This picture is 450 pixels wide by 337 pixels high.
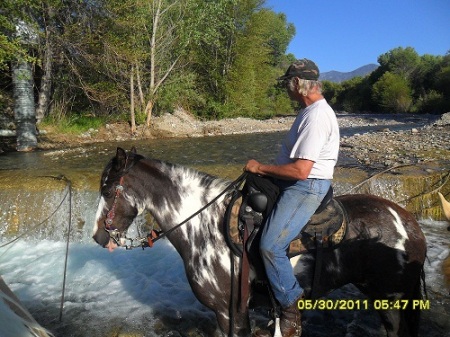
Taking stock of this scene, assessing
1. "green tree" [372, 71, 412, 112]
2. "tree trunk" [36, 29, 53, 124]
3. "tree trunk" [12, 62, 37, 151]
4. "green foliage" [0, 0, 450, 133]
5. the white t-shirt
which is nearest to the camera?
the white t-shirt

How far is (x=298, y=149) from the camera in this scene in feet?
9.56

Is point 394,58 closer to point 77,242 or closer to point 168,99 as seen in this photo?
point 168,99

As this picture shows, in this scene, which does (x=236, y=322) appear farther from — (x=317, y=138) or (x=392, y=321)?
(x=317, y=138)

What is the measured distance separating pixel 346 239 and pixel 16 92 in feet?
55.8

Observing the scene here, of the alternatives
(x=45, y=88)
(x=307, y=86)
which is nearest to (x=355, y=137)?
(x=307, y=86)

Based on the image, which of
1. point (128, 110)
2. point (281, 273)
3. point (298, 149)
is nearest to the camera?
point (298, 149)

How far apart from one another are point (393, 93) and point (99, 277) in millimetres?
57614

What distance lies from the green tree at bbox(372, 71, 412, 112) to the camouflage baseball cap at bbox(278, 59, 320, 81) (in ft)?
182

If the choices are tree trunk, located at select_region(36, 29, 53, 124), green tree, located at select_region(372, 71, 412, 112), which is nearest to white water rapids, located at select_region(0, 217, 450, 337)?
tree trunk, located at select_region(36, 29, 53, 124)

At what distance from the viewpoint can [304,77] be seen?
310cm

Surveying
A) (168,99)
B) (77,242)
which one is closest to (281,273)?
(77,242)

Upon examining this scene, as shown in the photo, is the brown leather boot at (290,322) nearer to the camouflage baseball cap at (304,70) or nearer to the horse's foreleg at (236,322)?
the horse's foreleg at (236,322)

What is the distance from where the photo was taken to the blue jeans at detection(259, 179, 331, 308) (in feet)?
10.1

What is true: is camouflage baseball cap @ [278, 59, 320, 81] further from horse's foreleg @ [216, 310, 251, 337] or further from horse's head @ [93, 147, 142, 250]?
horse's foreleg @ [216, 310, 251, 337]
